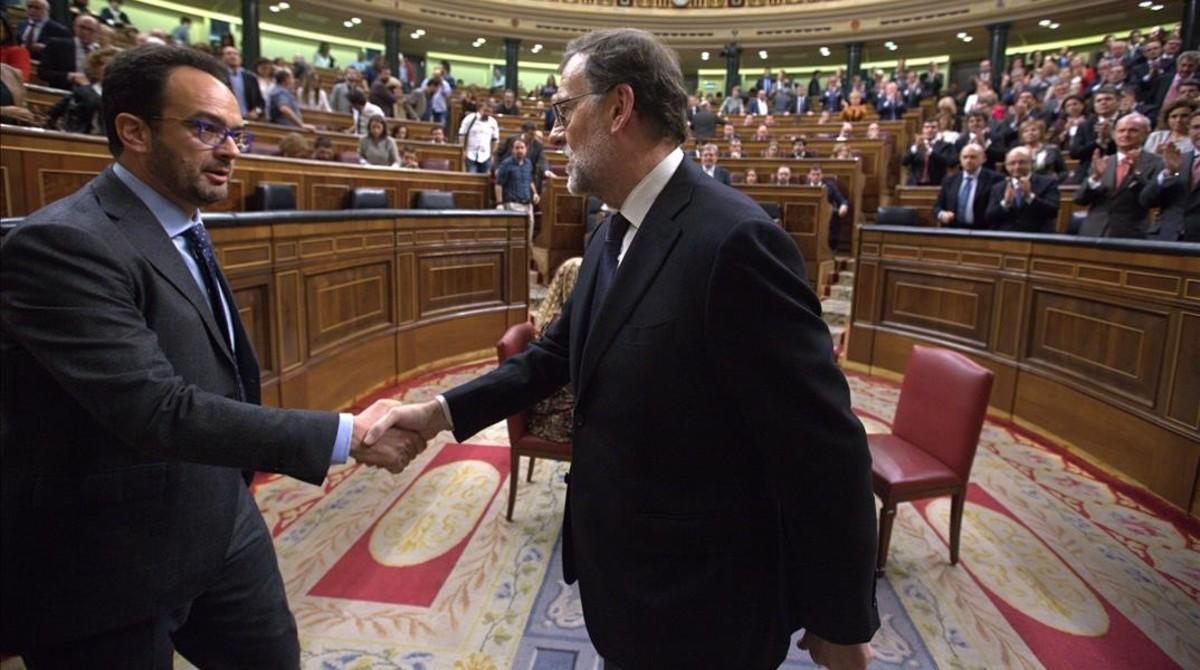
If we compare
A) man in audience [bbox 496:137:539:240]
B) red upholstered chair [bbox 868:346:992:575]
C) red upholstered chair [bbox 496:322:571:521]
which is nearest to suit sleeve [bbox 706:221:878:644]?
red upholstered chair [bbox 868:346:992:575]

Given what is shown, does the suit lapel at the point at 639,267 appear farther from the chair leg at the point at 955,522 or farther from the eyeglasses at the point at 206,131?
the chair leg at the point at 955,522

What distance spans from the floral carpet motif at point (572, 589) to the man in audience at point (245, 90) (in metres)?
5.86

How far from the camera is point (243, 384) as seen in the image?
4.56 feet

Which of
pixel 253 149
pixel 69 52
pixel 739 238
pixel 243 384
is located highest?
pixel 69 52

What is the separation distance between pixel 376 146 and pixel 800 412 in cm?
719

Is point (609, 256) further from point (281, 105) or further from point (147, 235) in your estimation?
point (281, 105)

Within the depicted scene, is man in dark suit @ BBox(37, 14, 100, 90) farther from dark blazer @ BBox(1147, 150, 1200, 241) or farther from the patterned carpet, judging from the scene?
dark blazer @ BBox(1147, 150, 1200, 241)

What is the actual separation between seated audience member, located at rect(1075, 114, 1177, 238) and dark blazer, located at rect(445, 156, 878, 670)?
409 centimetres

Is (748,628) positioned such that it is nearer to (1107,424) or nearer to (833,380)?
(833,380)

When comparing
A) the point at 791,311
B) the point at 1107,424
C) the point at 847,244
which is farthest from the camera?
the point at 847,244

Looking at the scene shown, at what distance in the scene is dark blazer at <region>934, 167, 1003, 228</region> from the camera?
5.17 metres

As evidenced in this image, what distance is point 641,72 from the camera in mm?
1113

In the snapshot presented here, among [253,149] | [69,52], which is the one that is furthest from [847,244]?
[69,52]

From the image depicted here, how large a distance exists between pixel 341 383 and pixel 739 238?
382 centimetres
